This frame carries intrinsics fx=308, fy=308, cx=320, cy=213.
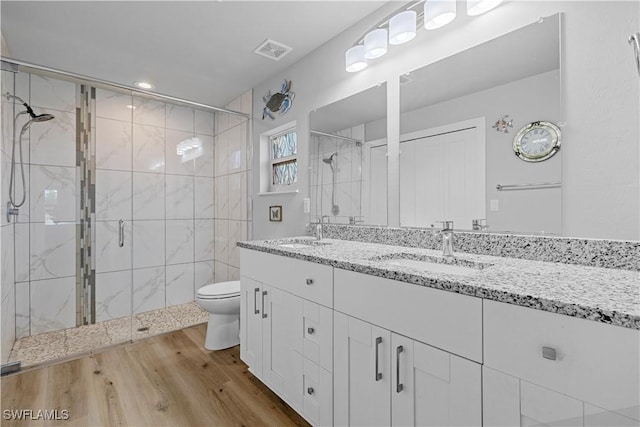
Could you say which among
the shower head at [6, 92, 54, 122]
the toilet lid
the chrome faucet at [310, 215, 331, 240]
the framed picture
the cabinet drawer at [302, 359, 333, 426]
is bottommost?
the cabinet drawer at [302, 359, 333, 426]

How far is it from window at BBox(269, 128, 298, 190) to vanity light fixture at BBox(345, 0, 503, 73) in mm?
849

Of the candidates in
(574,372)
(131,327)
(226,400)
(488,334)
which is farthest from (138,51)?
(574,372)

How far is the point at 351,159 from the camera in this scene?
2031 mm

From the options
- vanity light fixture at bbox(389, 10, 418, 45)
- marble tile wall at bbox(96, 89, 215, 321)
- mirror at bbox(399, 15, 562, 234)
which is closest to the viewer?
mirror at bbox(399, 15, 562, 234)

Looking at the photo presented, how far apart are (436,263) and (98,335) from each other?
2783 mm

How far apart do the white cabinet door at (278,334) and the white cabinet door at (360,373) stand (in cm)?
30

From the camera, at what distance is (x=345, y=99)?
206cm

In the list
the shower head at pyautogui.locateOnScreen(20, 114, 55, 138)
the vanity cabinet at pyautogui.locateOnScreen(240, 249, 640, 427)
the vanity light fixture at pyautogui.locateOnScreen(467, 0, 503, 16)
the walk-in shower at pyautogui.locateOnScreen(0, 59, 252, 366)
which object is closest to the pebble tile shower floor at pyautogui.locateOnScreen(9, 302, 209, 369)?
the walk-in shower at pyautogui.locateOnScreen(0, 59, 252, 366)

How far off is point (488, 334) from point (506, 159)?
847 millimetres

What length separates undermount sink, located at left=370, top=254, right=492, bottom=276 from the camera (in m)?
1.24

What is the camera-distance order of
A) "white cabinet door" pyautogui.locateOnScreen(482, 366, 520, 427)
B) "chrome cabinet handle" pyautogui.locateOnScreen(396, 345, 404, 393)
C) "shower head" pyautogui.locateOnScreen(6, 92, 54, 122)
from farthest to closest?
"shower head" pyautogui.locateOnScreen(6, 92, 54, 122) < "chrome cabinet handle" pyautogui.locateOnScreen(396, 345, 404, 393) < "white cabinet door" pyautogui.locateOnScreen(482, 366, 520, 427)

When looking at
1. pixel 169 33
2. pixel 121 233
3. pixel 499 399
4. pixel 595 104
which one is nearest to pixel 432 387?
pixel 499 399

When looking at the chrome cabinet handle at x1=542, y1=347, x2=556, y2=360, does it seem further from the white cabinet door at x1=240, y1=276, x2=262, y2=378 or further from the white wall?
the white cabinet door at x1=240, y1=276, x2=262, y2=378

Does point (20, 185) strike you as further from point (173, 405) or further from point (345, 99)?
point (345, 99)
